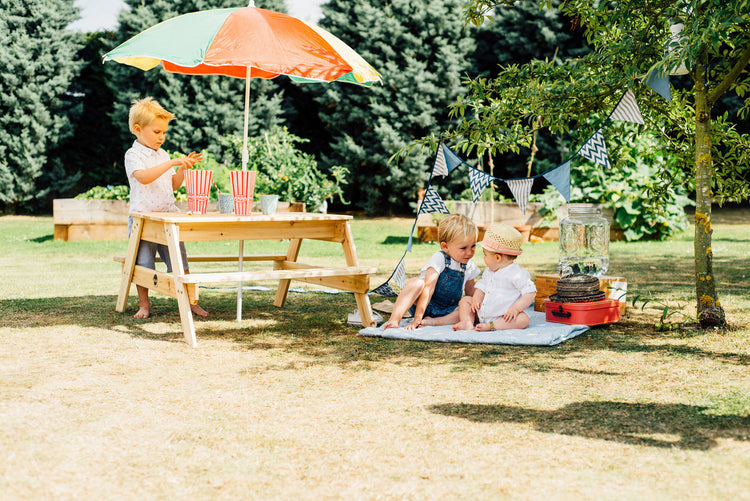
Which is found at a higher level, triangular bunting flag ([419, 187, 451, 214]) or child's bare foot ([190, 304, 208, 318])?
triangular bunting flag ([419, 187, 451, 214])

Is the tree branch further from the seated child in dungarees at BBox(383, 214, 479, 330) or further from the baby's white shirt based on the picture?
the seated child in dungarees at BBox(383, 214, 479, 330)

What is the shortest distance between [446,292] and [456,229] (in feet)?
1.62

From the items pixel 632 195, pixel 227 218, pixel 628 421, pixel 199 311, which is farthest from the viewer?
pixel 632 195

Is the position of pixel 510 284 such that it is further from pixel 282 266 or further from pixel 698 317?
pixel 282 266

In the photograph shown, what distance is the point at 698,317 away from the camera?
4.81 metres

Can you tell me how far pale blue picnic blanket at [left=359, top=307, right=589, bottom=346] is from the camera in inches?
176

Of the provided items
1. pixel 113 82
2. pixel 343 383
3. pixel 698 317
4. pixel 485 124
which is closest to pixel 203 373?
pixel 343 383

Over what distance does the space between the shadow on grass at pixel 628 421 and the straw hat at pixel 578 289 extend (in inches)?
72.6

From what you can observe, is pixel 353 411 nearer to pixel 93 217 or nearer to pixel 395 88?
pixel 93 217

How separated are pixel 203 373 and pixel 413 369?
43.0 inches

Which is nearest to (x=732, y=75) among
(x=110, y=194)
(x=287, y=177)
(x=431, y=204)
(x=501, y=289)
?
(x=501, y=289)

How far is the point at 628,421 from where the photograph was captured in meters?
2.90

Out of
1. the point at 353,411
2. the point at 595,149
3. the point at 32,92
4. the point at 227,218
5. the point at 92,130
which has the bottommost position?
the point at 353,411

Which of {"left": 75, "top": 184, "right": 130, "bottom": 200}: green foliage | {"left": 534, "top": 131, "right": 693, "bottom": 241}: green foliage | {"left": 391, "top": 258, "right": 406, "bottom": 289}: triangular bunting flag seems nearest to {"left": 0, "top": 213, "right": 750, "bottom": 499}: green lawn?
{"left": 391, "top": 258, "right": 406, "bottom": 289}: triangular bunting flag
